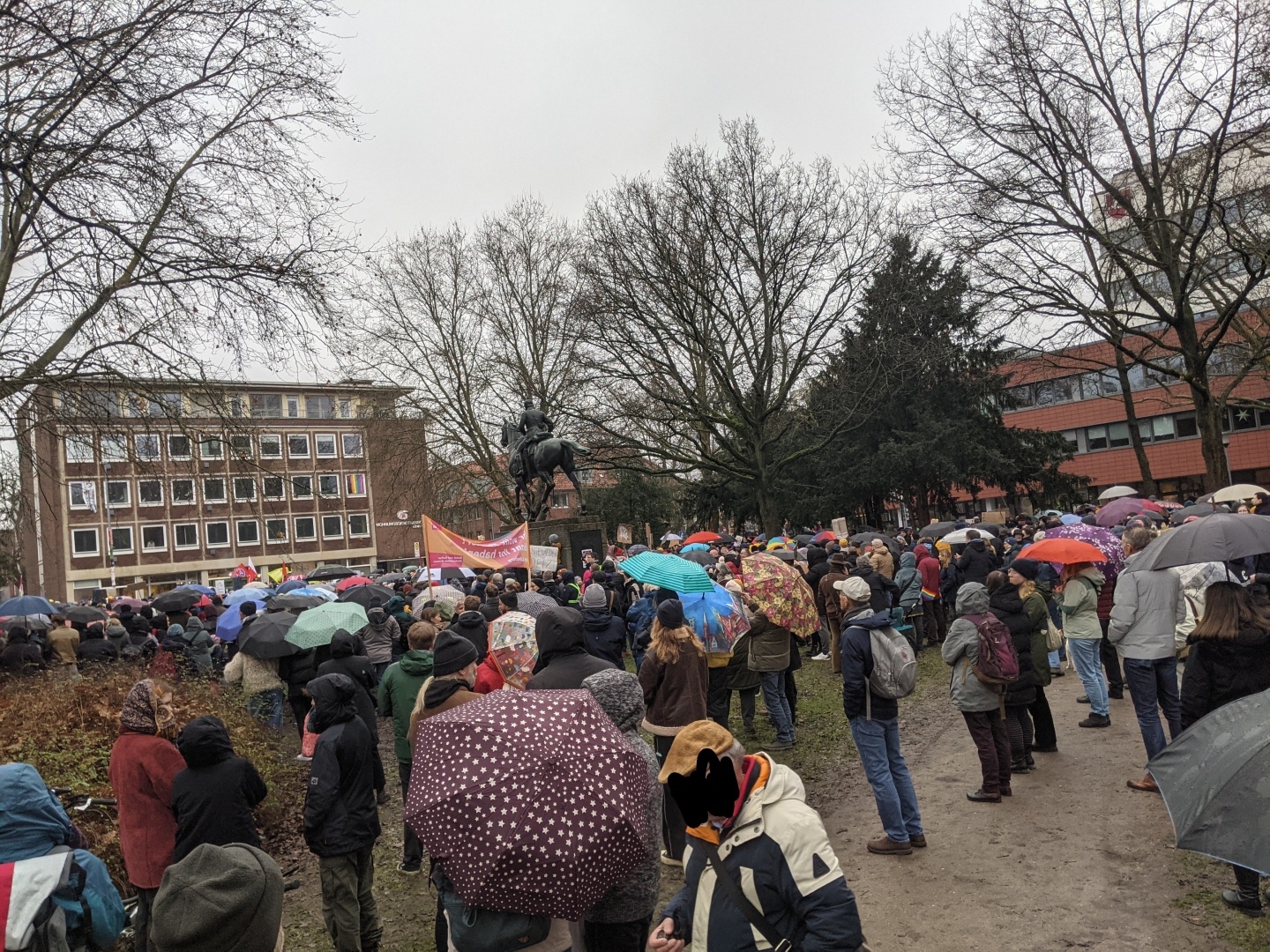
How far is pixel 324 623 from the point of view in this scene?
934cm

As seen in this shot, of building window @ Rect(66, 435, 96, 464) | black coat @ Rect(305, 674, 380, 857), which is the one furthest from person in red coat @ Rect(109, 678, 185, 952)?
building window @ Rect(66, 435, 96, 464)

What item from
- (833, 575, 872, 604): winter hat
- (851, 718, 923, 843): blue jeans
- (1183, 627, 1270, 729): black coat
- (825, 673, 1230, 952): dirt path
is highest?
(833, 575, 872, 604): winter hat

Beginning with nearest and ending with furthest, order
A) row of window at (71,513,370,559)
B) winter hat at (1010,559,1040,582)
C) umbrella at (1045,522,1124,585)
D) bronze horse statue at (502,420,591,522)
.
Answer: winter hat at (1010,559,1040,582)
umbrella at (1045,522,1124,585)
bronze horse statue at (502,420,591,522)
row of window at (71,513,370,559)

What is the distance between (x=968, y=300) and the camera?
101 feet

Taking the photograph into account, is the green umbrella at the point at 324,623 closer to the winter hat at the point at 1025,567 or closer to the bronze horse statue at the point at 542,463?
the winter hat at the point at 1025,567

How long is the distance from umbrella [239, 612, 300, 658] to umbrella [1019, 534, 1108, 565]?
25.6 ft

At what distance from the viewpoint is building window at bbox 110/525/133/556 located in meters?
58.2

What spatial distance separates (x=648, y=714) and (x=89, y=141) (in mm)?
8149

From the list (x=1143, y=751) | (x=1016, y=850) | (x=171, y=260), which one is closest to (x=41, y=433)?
(x=171, y=260)

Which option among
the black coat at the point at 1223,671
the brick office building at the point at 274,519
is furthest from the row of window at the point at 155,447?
the brick office building at the point at 274,519

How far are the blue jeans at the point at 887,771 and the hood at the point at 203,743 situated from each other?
395cm

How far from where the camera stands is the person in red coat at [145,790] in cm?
478

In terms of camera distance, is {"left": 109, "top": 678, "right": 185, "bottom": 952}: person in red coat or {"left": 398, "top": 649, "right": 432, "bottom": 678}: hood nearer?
{"left": 109, "top": 678, "right": 185, "bottom": 952}: person in red coat

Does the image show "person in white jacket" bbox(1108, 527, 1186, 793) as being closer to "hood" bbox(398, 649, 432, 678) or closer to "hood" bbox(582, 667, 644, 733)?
"hood" bbox(582, 667, 644, 733)
